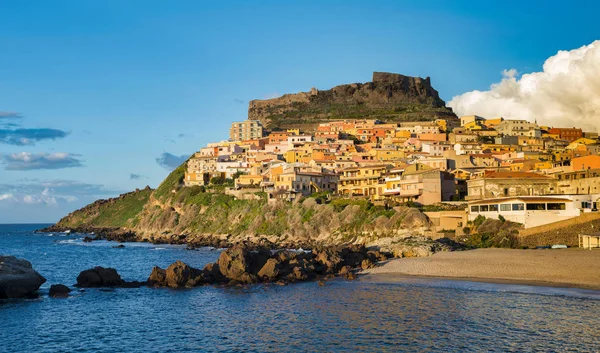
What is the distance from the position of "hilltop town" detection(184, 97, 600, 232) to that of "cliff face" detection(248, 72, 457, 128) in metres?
11.9

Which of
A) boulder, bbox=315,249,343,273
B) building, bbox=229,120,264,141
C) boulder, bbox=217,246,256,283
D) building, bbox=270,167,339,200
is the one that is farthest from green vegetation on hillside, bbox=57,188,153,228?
boulder, bbox=217,246,256,283

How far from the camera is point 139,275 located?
5150 centimetres

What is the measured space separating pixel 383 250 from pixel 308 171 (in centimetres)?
4032

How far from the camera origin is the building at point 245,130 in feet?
488

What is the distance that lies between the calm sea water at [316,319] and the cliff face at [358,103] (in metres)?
124

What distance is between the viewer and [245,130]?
15088cm

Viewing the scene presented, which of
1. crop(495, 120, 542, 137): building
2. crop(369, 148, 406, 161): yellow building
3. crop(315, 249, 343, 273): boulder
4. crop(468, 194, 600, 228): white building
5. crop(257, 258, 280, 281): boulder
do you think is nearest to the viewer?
crop(257, 258, 280, 281): boulder

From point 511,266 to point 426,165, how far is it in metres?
38.5

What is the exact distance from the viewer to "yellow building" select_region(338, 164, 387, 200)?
82.0 m

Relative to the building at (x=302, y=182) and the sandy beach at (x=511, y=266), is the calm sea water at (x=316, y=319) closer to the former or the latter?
the sandy beach at (x=511, y=266)

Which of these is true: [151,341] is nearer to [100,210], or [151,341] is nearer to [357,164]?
[357,164]

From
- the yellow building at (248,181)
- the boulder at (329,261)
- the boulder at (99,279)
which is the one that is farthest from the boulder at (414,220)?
the yellow building at (248,181)

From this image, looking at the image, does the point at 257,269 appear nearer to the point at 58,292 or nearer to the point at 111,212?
the point at 58,292

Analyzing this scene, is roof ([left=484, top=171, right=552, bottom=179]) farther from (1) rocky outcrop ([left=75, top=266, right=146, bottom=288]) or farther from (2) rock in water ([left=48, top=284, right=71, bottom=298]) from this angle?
(2) rock in water ([left=48, top=284, right=71, bottom=298])
